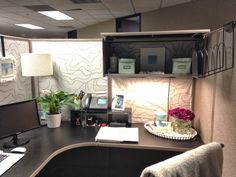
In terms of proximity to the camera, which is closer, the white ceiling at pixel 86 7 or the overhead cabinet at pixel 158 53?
the overhead cabinet at pixel 158 53

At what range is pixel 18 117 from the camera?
5.12 feet

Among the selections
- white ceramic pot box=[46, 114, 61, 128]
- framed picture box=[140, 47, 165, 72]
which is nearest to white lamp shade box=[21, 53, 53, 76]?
white ceramic pot box=[46, 114, 61, 128]

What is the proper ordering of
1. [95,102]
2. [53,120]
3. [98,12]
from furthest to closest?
[98,12]
[95,102]
[53,120]

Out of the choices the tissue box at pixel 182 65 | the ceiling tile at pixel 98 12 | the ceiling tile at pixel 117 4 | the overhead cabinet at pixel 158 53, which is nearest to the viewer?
the overhead cabinet at pixel 158 53

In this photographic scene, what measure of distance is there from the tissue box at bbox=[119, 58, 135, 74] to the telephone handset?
1.24 ft

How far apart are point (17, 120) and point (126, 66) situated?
99 centimetres

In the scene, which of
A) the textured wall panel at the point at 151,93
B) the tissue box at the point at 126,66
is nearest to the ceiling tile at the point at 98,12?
the textured wall panel at the point at 151,93

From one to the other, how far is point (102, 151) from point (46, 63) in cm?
102

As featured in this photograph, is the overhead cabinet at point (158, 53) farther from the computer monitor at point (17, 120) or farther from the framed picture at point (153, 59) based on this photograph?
the computer monitor at point (17, 120)

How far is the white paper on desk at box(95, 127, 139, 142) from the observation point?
1.62 m

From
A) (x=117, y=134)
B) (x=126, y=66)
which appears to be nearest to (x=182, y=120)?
(x=117, y=134)

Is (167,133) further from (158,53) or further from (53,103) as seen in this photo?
(53,103)

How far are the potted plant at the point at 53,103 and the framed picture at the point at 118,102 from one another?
1.29 ft

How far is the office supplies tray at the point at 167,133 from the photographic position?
5.36 feet
